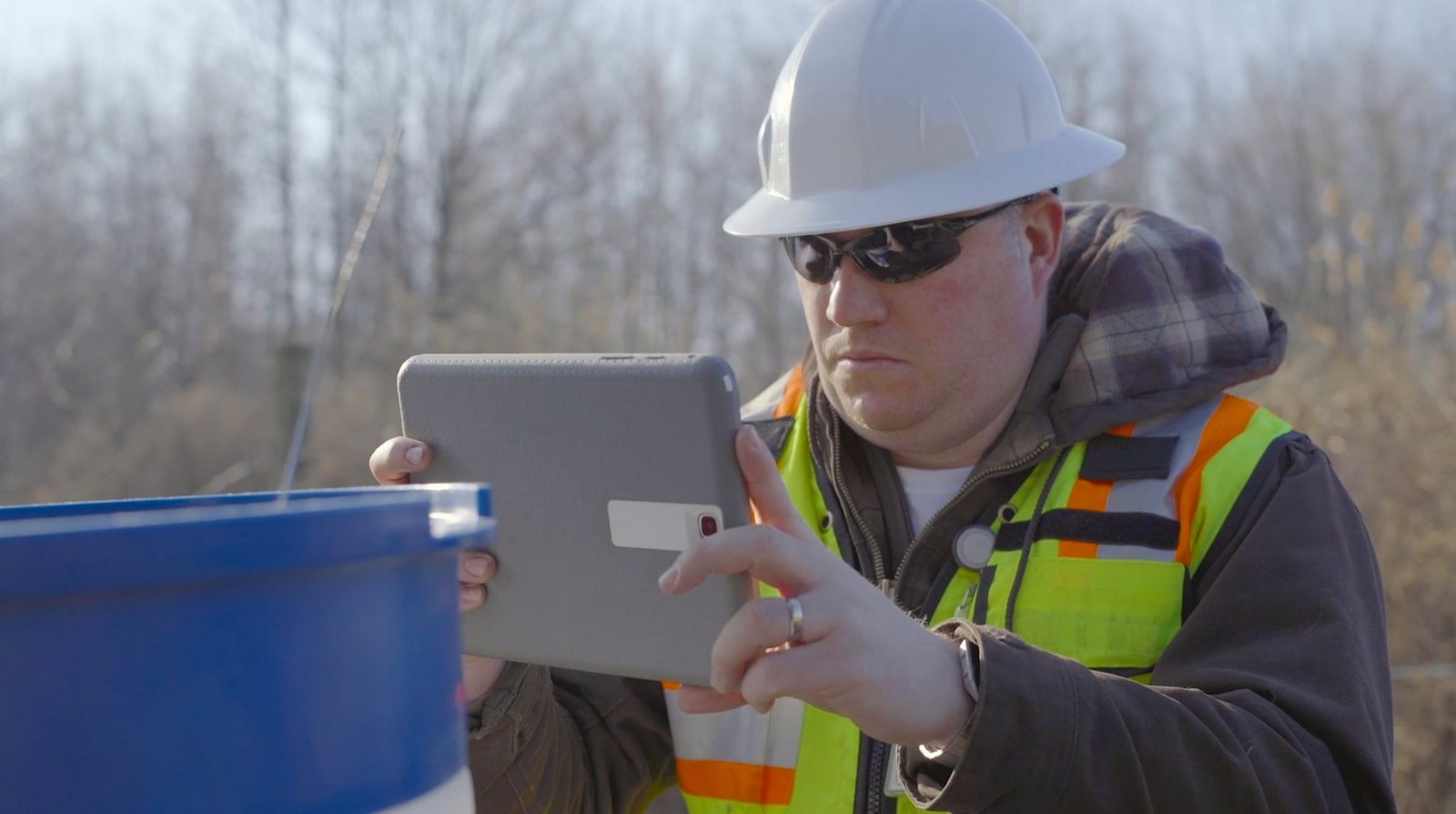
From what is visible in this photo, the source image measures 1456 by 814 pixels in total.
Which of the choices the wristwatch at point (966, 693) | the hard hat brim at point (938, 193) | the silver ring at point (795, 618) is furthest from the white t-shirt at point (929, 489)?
the silver ring at point (795, 618)

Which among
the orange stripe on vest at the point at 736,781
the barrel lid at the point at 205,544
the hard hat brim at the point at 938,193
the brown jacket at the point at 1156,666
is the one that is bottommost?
the orange stripe on vest at the point at 736,781

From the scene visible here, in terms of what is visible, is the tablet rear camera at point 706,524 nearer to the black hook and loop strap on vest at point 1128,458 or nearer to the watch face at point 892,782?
the watch face at point 892,782

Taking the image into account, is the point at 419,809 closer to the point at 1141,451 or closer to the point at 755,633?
the point at 755,633

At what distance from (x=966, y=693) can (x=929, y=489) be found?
860mm

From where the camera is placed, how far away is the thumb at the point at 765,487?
5.53 ft

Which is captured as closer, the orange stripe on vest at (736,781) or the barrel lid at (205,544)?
the barrel lid at (205,544)

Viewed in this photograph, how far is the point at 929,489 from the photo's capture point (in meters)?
2.63

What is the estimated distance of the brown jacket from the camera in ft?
6.07

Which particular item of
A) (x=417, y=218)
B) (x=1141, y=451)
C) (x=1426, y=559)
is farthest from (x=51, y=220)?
(x=1141, y=451)

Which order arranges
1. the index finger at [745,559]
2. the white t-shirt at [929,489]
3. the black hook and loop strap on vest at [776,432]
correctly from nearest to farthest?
the index finger at [745,559]
the white t-shirt at [929,489]
the black hook and loop strap on vest at [776,432]

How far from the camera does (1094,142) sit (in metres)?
2.71

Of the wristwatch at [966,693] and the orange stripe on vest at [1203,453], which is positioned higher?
the orange stripe on vest at [1203,453]

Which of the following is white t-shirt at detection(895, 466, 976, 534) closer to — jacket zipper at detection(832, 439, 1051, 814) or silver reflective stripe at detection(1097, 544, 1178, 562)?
jacket zipper at detection(832, 439, 1051, 814)

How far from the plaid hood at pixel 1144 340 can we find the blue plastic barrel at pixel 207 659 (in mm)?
1605
